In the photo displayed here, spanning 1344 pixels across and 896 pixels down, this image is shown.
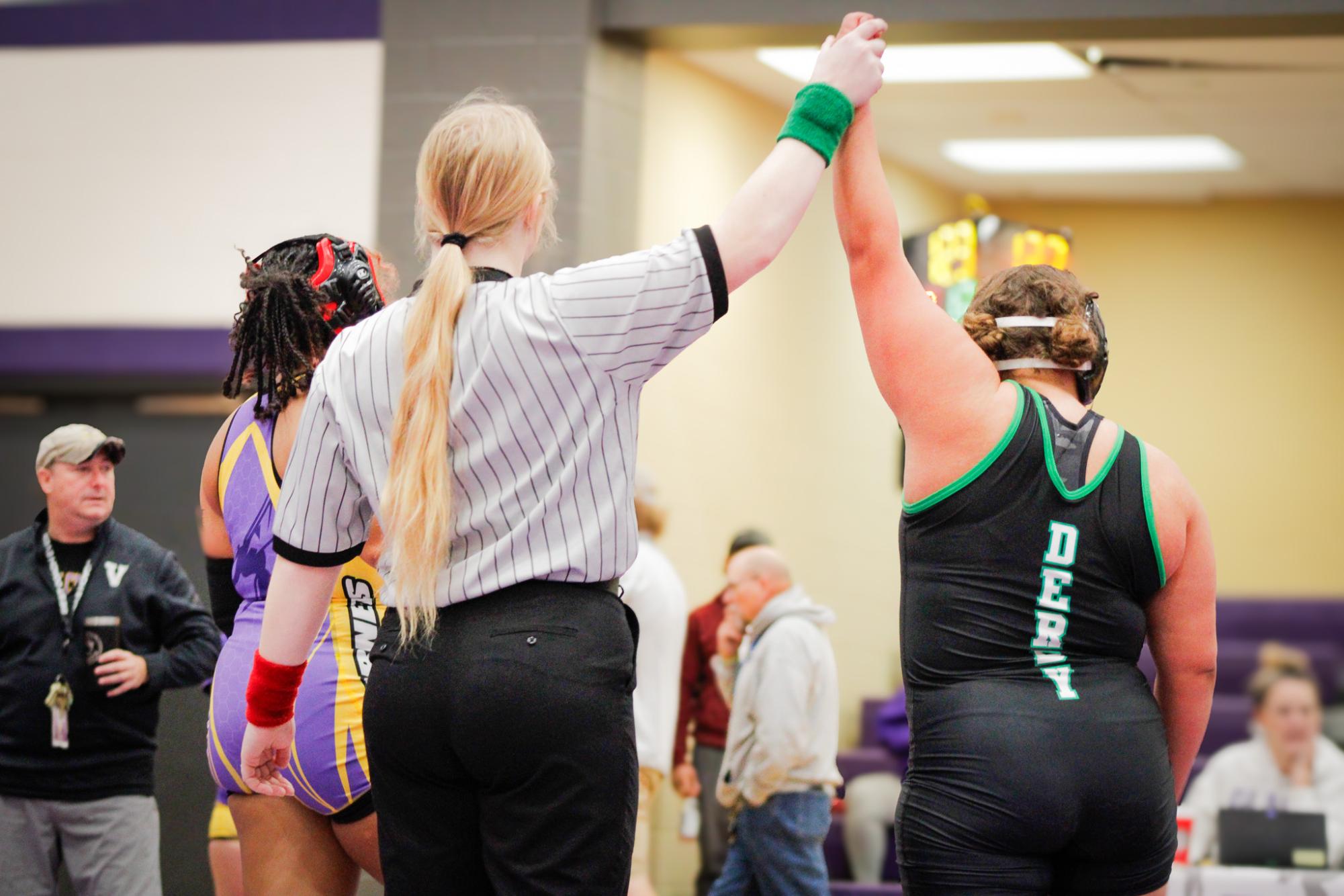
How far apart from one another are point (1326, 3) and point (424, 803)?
203 inches

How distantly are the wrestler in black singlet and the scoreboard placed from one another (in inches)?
230

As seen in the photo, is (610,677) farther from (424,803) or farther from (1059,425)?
(1059,425)

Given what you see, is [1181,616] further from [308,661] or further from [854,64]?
[308,661]

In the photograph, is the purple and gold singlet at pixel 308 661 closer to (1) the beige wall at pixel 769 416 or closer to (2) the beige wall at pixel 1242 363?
(1) the beige wall at pixel 769 416

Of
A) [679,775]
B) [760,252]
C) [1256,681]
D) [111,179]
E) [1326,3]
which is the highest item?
[1326,3]

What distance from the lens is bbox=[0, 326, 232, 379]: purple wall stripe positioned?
6.53 meters

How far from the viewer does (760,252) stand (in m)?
2.02

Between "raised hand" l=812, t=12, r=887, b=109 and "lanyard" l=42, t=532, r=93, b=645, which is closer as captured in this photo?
"raised hand" l=812, t=12, r=887, b=109

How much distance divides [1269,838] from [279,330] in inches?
138

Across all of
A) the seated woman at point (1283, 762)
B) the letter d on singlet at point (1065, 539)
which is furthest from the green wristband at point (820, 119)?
the seated woman at point (1283, 762)

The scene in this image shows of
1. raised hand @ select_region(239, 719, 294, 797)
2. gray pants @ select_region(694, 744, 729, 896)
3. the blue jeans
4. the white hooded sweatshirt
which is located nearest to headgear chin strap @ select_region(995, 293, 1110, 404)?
raised hand @ select_region(239, 719, 294, 797)

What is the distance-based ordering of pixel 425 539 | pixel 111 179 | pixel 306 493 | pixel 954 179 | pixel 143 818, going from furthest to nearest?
pixel 954 179, pixel 111 179, pixel 143 818, pixel 306 493, pixel 425 539

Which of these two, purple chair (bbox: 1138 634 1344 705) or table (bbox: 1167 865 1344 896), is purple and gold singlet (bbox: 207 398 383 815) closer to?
table (bbox: 1167 865 1344 896)

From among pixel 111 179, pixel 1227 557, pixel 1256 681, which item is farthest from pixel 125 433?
pixel 1227 557
